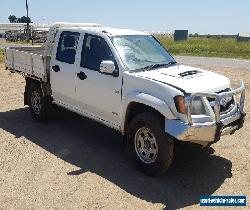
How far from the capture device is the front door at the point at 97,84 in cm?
572

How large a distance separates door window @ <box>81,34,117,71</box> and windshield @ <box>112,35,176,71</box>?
0.19m

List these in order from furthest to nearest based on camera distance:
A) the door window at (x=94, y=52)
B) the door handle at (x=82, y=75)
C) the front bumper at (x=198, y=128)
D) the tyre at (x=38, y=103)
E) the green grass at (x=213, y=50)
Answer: the green grass at (x=213, y=50), the tyre at (x=38, y=103), the door handle at (x=82, y=75), the door window at (x=94, y=52), the front bumper at (x=198, y=128)

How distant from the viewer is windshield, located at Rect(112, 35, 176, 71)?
578 cm

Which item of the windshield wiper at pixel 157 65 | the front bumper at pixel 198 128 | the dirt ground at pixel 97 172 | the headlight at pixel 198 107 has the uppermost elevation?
the windshield wiper at pixel 157 65

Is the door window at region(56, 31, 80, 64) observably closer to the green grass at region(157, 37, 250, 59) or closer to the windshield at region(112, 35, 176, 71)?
the windshield at region(112, 35, 176, 71)

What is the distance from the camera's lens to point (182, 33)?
237ft

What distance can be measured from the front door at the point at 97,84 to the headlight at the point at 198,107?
1.32 m

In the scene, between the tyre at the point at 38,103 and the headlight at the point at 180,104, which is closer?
the headlight at the point at 180,104

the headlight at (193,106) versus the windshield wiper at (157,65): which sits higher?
the windshield wiper at (157,65)

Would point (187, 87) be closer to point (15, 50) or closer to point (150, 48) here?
point (150, 48)

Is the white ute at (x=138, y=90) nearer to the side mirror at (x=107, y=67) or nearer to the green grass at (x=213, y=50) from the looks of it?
the side mirror at (x=107, y=67)

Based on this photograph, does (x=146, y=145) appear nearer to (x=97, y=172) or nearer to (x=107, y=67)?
(x=97, y=172)

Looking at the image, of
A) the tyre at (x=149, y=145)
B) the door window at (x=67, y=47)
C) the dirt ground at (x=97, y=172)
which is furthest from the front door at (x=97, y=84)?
the dirt ground at (x=97, y=172)


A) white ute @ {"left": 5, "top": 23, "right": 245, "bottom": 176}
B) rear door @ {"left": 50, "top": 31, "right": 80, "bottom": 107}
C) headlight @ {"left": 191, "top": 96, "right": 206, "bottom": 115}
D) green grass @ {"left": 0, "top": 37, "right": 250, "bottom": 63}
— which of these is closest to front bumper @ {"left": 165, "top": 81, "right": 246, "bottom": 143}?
white ute @ {"left": 5, "top": 23, "right": 245, "bottom": 176}
